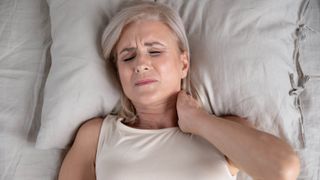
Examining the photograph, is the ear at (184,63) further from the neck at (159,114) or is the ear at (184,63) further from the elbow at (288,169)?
the elbow at (288,169)

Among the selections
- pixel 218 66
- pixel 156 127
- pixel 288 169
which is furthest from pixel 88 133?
pixel 288 169

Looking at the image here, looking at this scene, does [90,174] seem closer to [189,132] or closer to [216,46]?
[189,132]

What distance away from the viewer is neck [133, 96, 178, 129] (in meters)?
1.25

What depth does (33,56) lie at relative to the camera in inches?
56.5

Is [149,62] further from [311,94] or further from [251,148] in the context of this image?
[311,94]

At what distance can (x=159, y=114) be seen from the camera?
1.27 meters

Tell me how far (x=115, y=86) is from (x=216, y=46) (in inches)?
13.7

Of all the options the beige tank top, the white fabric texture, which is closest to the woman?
the beige tank top

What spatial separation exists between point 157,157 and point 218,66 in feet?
1.13

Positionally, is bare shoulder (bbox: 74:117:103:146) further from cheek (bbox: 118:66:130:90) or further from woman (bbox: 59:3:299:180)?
cheek (bbox: 118:66:130:90)

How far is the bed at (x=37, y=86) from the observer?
49.4 inches

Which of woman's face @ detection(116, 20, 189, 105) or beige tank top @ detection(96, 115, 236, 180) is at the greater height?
woman's face @ detection(116, 20, 189, 105)

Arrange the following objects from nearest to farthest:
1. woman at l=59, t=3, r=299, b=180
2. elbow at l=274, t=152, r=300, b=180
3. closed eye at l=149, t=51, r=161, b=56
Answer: elbow at l=274, t=152, r=300, b=180 → woman at l=59, t=3, r=299, b=180 → closed eye at l=149, t=51, r=161, b=56

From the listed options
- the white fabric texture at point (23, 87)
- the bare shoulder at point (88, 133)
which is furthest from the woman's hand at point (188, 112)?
the white fabric texture at point (23, 87)
